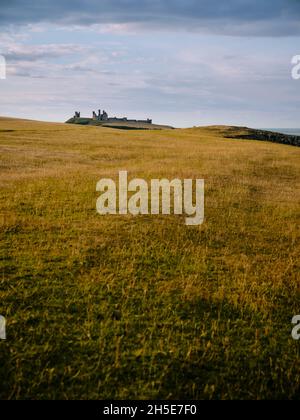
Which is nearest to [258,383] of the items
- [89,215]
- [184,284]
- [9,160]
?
[184,284]

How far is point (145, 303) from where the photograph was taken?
964 cm

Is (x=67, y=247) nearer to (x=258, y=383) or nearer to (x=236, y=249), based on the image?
(x=236, y=249)

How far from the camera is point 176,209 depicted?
18562 millimetres

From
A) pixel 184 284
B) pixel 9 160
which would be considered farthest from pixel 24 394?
pixel 9 160

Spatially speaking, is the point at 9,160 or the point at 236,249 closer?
the point at 236,249

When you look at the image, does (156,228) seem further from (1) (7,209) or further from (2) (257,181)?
(2) (257,181)

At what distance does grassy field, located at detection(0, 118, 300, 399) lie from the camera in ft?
23.6

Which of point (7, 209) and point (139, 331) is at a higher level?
point (7, 209)

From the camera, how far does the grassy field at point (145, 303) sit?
23.6 ft

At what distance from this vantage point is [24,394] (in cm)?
666
